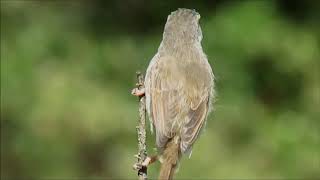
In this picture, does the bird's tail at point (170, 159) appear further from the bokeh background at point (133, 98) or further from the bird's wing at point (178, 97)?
the bokeh background at point (133, 98)

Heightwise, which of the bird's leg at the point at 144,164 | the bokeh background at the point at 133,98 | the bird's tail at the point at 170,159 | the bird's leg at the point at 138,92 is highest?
the bird's leg at the point at 138,92

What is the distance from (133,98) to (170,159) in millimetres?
5323

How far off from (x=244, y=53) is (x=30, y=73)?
7.66 ft

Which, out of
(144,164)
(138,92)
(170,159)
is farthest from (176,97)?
(144,164)

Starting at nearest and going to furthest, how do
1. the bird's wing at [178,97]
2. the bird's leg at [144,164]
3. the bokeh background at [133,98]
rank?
the bird's leg at [144,164]
the bird's wing at [178,97]
the bokeh background at [133,98]

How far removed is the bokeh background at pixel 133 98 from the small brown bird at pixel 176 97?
13.0 feet

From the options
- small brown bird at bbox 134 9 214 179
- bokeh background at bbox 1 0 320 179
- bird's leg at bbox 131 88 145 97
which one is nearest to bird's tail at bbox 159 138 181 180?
small brown bird at bbox 134 9 214 179

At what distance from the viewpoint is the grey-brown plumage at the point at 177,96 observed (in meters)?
5.52

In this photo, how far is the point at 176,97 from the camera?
5.76 metres

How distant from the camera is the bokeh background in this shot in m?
10.4

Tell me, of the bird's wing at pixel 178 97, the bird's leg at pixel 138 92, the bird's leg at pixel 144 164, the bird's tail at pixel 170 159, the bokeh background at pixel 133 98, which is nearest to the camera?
the bird's leg at pixel 144 164

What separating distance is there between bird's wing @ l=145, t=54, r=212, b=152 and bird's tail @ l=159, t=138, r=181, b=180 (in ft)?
0.15

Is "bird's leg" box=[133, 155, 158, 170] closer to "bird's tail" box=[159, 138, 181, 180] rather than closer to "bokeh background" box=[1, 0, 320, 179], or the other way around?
"bird's tail" box=[159, 138, 181, 180]

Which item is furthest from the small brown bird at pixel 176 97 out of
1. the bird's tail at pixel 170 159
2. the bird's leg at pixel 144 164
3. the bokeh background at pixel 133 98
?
the bokeh background at pixel 133 98
